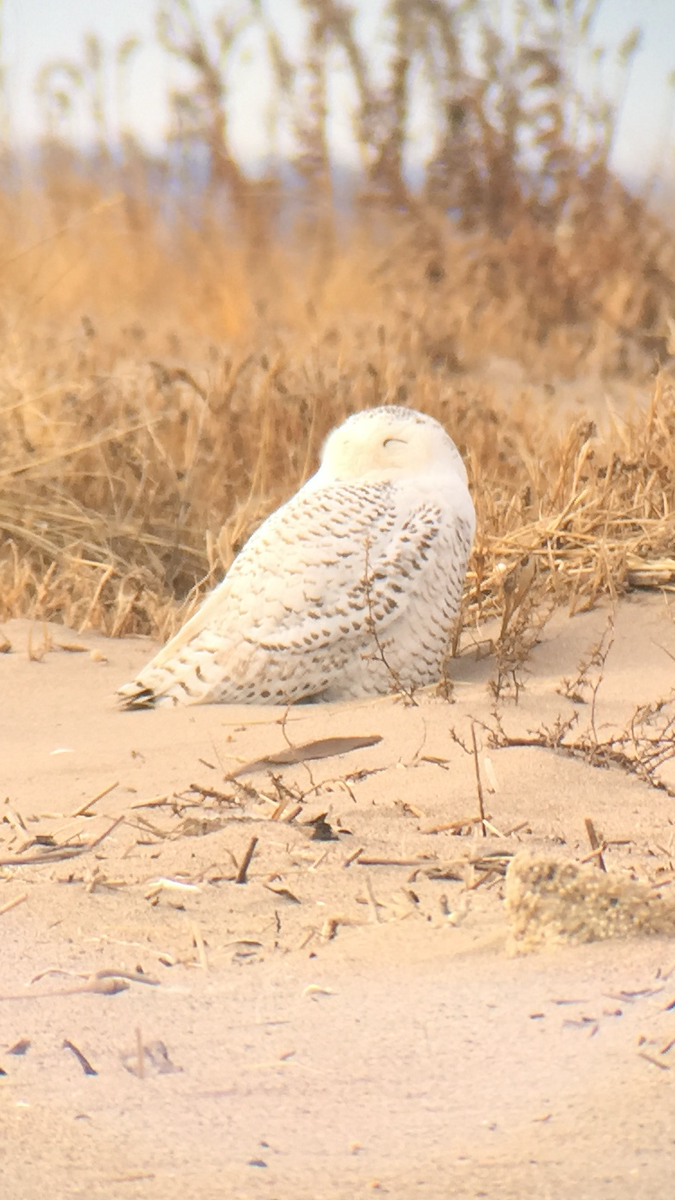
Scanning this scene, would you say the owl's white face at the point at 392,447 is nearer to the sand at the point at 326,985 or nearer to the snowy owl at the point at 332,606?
the snowy owl at the point at 332,606

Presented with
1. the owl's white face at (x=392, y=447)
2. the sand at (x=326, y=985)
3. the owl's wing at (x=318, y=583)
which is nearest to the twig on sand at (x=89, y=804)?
the sand at (x=326, y=985)

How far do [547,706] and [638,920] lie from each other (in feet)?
5.28

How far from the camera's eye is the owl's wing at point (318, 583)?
12.9ft

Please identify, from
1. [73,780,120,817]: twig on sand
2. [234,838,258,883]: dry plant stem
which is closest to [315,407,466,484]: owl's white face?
[73,780,120,817]: twig on sand

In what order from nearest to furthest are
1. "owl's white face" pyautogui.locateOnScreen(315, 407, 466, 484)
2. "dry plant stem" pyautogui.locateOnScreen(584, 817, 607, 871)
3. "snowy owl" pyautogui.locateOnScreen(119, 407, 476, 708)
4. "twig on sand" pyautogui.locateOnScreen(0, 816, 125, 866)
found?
"dry plant stem" pyautogui.locateOnScreen(584, 817, 607, 871)
"twig on sand" pyautogui.locateOnScreen(0, 816, 125, 866)
"snowy owl" pyautogui.locateOnScreen(119, 407, 476, 708)
"owl's white face" pyautogui.locateOnScreen(315, 407, 466, 484)

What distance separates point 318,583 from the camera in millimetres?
3959

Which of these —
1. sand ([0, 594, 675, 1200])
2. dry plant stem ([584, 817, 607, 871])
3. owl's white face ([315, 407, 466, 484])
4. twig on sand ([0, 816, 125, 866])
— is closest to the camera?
sand ([0, 594, 675, 1200])

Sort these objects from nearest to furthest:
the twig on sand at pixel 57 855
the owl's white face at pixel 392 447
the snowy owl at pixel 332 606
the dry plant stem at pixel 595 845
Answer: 1. the dry plant stem at pixel 595 845
2. the twig on sand at pixel 57 855
3. the snowy owl at pixel 332 606
4. the owl's white face at pixel 392 447

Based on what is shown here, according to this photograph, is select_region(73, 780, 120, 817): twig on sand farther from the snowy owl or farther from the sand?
the snowy owl

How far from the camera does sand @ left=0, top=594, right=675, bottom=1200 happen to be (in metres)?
1.64

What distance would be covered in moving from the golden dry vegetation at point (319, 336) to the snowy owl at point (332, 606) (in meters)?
0.26

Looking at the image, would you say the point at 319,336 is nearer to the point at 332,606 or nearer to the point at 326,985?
the point at 332,606

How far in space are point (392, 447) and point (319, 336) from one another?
361 cm

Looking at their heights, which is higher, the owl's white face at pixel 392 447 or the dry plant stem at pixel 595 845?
the owl's white face at pixel 392 447
